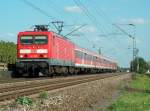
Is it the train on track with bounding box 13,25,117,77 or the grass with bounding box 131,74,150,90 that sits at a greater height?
the train on track with bounding box 13,25,117,77

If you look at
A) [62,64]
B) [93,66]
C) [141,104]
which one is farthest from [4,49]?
[141,104]

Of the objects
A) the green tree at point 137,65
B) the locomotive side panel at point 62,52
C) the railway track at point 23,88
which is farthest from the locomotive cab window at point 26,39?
the green tree at point 137,65

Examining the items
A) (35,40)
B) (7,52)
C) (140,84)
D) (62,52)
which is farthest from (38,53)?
(7,52)

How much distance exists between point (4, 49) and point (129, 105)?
59.9m

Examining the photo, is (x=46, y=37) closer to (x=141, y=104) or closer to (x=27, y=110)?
(x=141, y=104)

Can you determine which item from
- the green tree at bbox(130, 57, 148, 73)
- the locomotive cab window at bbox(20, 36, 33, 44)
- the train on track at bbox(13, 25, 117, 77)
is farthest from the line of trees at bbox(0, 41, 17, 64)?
the locomotive cab window at bbox(20, 36, 33, 44)

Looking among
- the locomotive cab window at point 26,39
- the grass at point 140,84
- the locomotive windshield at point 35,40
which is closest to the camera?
the grass at point 140,84

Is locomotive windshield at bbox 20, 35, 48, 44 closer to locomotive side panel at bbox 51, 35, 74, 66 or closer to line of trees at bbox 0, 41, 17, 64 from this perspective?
locomotive side panel at bbox 51, 35, 74, 66

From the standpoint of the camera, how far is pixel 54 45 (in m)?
38.0

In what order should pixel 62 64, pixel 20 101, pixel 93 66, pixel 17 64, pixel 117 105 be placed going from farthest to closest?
1. pixel 93 66
2. pixel 62 64
3. pixel 17 64
4. pixel 117 105
5. pixel 20 101

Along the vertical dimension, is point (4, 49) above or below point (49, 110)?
above

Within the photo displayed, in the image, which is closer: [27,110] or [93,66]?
[27,110]

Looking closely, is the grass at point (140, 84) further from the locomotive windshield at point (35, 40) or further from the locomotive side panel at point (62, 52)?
the locomotive windshield at point (35, 40)

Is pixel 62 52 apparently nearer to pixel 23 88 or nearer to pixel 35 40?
pixel 35 40
